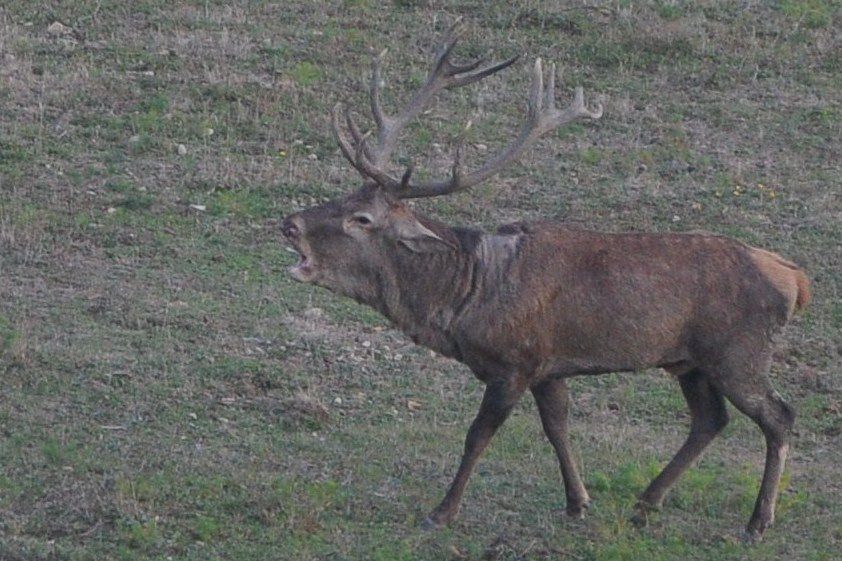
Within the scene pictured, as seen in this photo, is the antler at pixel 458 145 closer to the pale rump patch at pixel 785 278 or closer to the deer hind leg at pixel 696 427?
the pale rump patch at pixel 785 278

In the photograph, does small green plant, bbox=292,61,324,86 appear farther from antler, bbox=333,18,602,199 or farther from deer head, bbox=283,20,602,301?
deer head, bbox=283,20,602,301

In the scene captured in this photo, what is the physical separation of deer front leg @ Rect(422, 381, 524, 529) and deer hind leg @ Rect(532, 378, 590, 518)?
39cm

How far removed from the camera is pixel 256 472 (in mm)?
9398

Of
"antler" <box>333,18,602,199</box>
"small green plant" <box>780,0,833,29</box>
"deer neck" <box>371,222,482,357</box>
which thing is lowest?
"deer neck" <box>371,222,482,357</box>

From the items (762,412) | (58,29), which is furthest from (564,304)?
(58,29)

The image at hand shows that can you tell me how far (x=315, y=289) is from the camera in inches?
498

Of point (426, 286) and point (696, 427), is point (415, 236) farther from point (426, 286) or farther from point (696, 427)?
point (696, 427)

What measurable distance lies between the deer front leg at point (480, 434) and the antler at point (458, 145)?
110 cm

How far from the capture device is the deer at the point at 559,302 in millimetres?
9156

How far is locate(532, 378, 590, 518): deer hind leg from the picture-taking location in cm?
939

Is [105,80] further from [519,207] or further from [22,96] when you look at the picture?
[519,207]

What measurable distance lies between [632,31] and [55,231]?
22.7 feet

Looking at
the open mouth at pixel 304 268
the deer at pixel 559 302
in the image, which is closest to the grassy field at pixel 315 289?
the deer at pixel 559 302

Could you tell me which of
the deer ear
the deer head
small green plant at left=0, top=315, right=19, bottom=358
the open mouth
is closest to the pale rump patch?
the deer head
